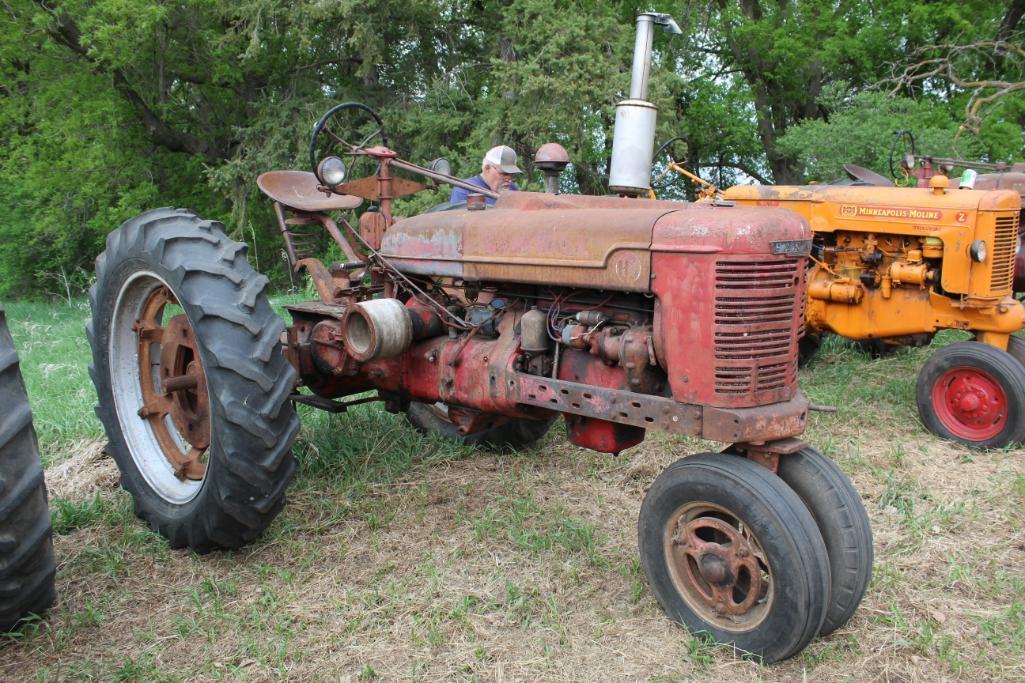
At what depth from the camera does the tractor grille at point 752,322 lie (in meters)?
2.47

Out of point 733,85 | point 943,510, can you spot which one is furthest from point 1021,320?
point 733,85

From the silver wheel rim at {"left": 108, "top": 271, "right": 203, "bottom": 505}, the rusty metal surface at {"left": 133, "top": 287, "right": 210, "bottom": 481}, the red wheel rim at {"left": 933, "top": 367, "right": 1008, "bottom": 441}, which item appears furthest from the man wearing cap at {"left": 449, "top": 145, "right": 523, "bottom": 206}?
the red wheel rim at {"left": 933, "top": 367, "right": 1008, "bottom": 441}

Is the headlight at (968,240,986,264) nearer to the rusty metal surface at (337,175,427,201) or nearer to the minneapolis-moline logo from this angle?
the minneapolis-moline logo

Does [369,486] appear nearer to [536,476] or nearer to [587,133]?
[536,476]

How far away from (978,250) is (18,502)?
15.8 feet

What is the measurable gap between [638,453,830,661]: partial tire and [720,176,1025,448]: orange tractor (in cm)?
285

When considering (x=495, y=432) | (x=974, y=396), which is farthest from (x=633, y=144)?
(x=974, y=396)

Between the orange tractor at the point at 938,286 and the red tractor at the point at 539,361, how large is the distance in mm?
2550

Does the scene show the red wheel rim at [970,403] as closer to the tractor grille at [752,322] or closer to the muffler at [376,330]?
the tractor grille at [752,322]

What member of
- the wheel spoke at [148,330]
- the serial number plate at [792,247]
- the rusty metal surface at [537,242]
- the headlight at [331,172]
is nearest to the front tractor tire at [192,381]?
the wheel spoke at [148,330]

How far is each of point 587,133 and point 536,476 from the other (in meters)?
7.77

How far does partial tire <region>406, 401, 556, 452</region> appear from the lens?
4453 mm

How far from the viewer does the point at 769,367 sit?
2.56 m

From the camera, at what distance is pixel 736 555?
8.23 ft
